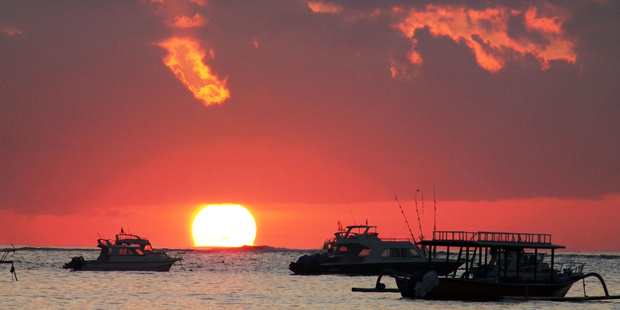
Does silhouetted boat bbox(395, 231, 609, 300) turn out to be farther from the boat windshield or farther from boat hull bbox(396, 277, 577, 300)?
the boat windshield

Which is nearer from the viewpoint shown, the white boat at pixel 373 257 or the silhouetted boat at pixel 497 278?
the silhouetted boat at pixel 497 278

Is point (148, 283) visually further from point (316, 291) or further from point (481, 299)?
point (481, 299)

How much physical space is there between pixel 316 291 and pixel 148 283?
18.4 metres

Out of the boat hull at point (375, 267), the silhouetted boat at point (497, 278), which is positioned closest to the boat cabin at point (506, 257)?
the silhouetted boat at point (497, 278)

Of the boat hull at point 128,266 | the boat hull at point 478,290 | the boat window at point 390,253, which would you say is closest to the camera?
the boat hull at point 478,290

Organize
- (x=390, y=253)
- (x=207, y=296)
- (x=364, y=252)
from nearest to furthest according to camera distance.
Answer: (x=207, y=296), (x=390, y=253), (x=364, y=252)

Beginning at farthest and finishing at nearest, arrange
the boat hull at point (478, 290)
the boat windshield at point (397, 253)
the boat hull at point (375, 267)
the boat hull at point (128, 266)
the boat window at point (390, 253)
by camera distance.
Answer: the boat hull at point (128, 266)
the boat window at point (390, 253)
the boat windshield at point (397, 253)
the boat hull at point (375, 267)
the boat hull at point (478, 290)

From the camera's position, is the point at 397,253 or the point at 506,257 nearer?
the point at 506,257

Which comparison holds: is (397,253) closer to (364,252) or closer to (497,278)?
(364,252)

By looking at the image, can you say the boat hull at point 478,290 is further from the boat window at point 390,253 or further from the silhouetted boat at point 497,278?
the boat window at point 390,253

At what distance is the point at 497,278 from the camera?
204 ft

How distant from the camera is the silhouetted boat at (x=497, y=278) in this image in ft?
192

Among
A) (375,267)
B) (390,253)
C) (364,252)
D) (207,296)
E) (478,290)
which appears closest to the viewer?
(478,290)

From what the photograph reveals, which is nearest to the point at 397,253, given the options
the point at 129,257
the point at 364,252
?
the point at 364,252
